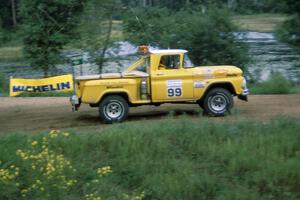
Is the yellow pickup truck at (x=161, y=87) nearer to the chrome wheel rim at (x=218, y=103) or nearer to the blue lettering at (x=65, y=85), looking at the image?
the chrome wheel rim at (x=218, y=103)

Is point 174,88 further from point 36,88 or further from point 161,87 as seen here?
point 36,88

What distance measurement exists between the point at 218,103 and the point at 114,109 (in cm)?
276

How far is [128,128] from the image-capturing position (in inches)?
502

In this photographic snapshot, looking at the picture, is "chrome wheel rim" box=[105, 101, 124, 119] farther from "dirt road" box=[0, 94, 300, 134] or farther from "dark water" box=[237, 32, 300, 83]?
"dark water" box=[237, 32, 300, 83]

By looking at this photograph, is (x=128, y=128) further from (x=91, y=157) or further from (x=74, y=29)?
Answer: (x=74, y=29)

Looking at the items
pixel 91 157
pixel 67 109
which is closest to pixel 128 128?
pixel 91 157

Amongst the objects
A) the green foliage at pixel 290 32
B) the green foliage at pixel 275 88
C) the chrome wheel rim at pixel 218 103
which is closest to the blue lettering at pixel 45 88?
the green foliage at pixel 275 88

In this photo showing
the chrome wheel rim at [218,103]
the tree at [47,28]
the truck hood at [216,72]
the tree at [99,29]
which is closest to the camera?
the truck hood at [216,72]

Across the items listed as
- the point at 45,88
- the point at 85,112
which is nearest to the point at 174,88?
the point at 85,112

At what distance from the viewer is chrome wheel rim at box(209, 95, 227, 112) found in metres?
15.4

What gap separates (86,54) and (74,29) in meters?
2.64

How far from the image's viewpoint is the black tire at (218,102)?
15.4 metres

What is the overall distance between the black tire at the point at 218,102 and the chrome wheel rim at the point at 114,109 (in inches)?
88.7

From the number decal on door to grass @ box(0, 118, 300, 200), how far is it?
2325 millimetres
